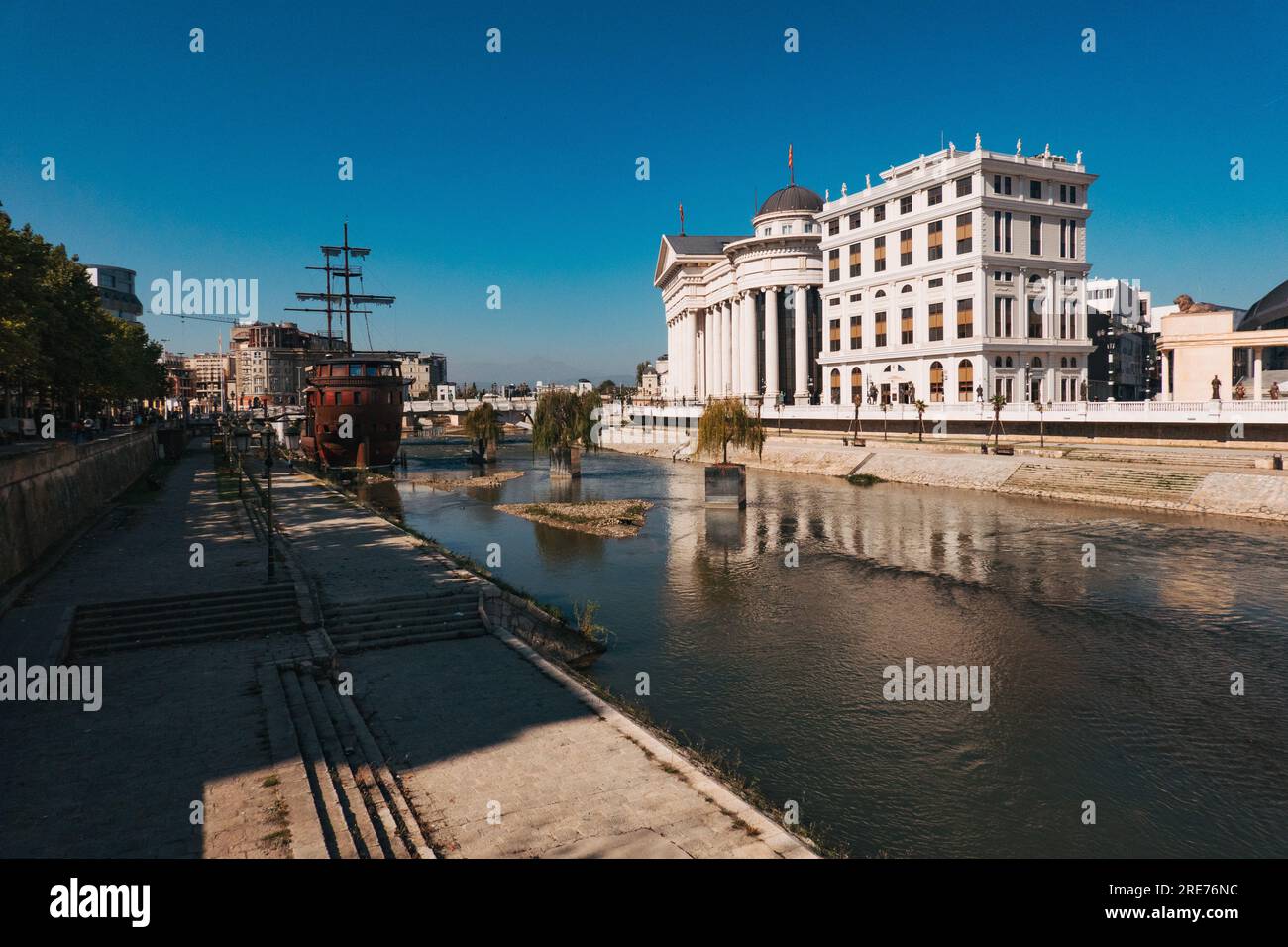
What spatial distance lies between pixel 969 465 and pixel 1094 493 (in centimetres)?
909

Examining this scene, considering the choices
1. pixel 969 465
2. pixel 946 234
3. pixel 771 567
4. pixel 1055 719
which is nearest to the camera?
pixel 1055 719

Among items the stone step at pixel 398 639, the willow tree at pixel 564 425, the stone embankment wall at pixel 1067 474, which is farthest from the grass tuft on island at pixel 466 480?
the stone step at pixel 398 639

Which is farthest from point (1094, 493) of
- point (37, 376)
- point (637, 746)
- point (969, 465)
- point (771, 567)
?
point (37, 376)

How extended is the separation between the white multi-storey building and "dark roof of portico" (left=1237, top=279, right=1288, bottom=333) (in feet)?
67.6

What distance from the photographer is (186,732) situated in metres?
11.7

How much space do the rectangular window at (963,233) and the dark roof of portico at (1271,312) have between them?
30.0 meters

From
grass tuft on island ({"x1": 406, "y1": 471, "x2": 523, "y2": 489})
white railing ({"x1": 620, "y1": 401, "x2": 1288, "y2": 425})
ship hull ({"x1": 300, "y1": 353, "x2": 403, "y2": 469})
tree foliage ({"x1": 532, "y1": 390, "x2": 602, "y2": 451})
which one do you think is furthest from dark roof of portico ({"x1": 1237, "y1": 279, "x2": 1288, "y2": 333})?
ship hull ({"x1": 300, "y1": 353, "x2": 403, "y2": 469})

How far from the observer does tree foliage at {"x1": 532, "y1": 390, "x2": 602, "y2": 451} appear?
193 feet

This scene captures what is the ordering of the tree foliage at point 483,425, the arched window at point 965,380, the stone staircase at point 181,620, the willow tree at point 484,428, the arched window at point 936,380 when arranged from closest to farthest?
the stone staircase at point 181,620 < the arched window at point 965,380 < the arched window at point 936,380 < the willow tree at point 484,428 < the tree foliage at point 483,425

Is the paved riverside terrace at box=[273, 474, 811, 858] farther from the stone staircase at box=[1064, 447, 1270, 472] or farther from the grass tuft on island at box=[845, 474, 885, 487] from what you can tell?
the grass tuft on island at box=[845, 474, 885, 487]

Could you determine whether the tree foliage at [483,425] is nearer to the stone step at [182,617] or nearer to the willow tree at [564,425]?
the willow tree at [564,425]

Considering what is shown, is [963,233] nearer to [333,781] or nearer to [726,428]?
[726,428]

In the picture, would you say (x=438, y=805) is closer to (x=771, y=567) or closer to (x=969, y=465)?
(x=771, y=567)

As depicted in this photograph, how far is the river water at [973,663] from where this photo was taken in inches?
436
